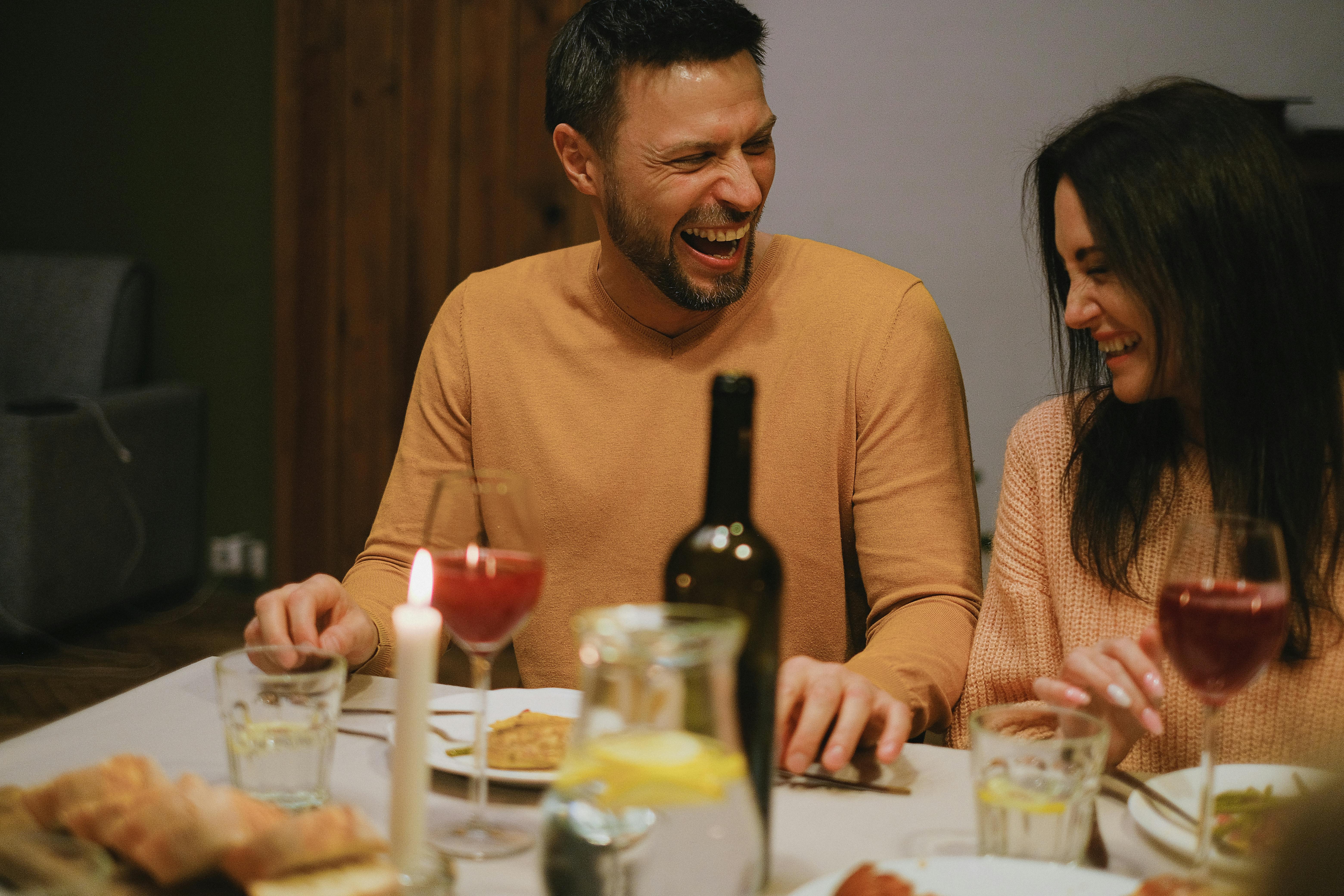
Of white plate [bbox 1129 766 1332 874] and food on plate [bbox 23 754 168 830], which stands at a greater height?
food on plate [bbox 23 754 168 830]

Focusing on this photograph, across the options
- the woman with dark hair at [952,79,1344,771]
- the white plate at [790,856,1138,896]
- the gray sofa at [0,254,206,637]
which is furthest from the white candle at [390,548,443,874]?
the gray sofa at [0,254,206,637]

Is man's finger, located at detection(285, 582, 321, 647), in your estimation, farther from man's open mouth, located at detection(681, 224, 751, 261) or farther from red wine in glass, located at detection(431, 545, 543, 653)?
man's open mouth, located at detection(681, 224, 751, 261)

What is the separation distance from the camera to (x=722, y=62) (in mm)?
1645

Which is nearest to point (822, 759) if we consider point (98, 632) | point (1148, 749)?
point (1148, 749)

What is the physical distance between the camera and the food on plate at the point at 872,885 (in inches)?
25.4

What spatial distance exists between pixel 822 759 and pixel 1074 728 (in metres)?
0.23

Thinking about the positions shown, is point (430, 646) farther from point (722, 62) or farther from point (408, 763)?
point (722, 62)

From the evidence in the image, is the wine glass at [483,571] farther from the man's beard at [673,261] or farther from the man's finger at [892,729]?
the man's beard at [673,261]

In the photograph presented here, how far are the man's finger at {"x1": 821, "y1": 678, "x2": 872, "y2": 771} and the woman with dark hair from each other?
32 cm

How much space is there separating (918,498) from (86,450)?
10.1ft

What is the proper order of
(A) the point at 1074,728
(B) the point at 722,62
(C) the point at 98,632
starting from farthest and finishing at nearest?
(C) the point at 98,632, (B) the point at 722,62, (A) the point at 1074,728

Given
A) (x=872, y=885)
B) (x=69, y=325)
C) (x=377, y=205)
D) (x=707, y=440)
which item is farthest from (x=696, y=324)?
(x=69, y=325)

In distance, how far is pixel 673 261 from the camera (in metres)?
1.68

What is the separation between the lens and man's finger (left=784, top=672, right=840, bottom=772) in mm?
938
